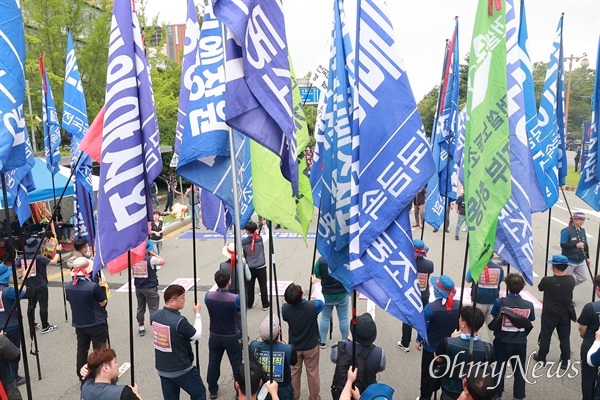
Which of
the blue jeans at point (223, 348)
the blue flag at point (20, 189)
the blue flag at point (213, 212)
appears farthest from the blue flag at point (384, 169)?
the blue flag at point (20, 189)

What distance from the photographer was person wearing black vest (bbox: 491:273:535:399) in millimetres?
5008

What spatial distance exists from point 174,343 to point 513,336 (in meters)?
3.77

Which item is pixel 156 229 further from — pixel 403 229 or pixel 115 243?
pixel 403 229

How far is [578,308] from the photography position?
327 inches

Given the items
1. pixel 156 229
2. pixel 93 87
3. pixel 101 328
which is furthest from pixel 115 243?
pixel 93 87

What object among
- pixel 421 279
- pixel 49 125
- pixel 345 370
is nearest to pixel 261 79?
pixel 345 370

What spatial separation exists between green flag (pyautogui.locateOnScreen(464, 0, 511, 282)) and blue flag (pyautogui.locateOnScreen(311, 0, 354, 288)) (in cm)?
105

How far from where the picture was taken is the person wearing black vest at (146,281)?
7.16 meters

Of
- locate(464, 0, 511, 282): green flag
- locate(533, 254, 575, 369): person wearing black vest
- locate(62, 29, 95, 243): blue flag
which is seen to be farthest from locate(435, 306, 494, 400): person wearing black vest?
locate(62, 29, 95, 243): blue flag

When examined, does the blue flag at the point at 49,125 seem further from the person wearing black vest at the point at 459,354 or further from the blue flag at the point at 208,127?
the person wearing black vest at the point at 459,354

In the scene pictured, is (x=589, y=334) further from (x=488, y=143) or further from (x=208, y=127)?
(x=208, y=127)

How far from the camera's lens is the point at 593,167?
5.89m

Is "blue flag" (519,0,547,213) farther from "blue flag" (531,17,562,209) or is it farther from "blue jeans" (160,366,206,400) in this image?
"blue jeans" (160,366,206,400)

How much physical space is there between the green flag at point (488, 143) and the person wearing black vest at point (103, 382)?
2.93 metres
